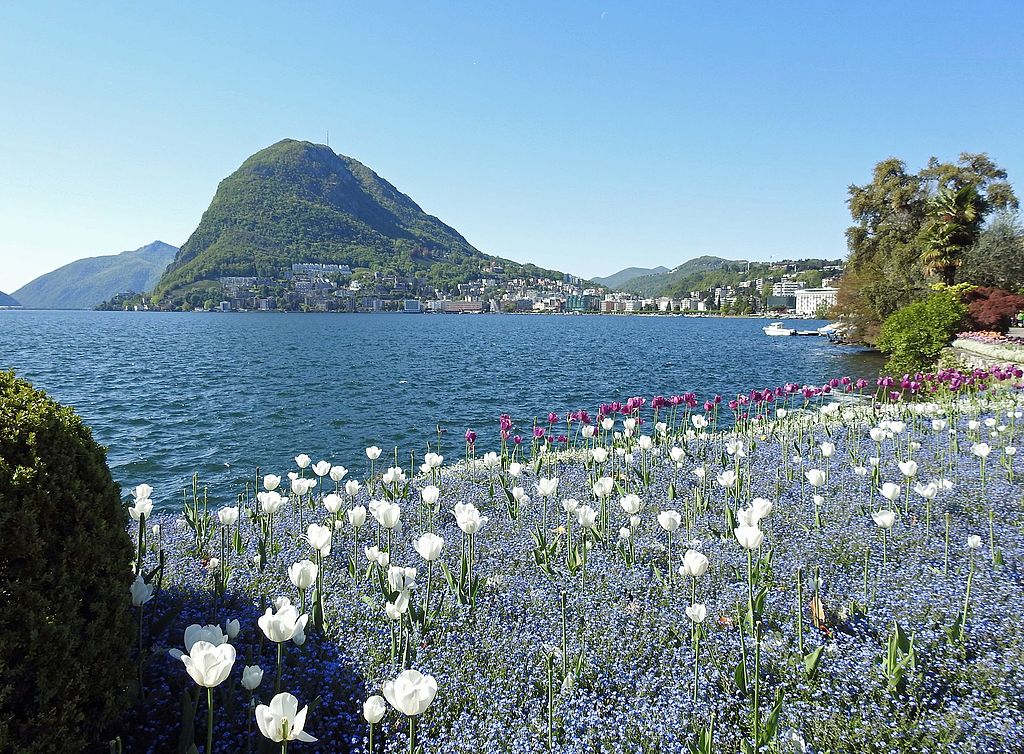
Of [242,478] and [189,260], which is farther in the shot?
[189,260]

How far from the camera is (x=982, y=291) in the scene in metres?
29.9

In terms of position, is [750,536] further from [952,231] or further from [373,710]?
[952,231]

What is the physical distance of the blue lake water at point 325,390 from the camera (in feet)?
46.3

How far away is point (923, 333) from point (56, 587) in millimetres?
28589

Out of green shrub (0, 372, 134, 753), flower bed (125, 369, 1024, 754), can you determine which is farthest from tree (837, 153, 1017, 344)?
green shrub (0, 372, 134, 753)

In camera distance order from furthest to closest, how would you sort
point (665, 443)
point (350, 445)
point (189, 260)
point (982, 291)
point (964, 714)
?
point (189, 260)
point (982, 291)
point (350, 445)
point (665, 443)
point (964, 714)

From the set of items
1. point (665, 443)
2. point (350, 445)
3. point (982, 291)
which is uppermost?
point (982, 291)

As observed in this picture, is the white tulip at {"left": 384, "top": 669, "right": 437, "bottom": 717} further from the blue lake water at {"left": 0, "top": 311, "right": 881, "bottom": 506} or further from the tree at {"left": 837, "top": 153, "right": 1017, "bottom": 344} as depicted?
the tree at {"left": 837, "top": 153, "right": 1017, "bottom": 344}

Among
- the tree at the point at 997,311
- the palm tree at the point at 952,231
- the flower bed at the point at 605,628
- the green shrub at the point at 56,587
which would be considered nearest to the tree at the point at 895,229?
the palm tree at the point at 952,231

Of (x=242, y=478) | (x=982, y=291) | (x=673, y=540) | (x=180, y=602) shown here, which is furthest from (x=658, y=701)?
(x=982, y=291)

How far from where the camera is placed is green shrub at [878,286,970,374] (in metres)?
23.9

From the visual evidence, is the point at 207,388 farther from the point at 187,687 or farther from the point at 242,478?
the point at 187,687

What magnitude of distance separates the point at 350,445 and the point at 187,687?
457 inches

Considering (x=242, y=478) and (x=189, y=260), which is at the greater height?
(x=189, y=260)
